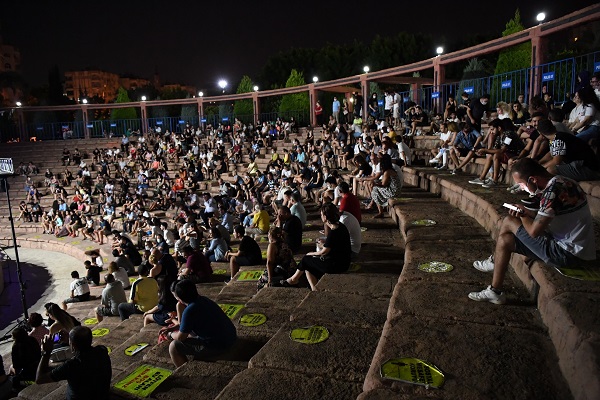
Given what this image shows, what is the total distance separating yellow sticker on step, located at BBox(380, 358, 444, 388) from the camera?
8.61 feet

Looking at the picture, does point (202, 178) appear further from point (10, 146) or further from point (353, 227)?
point (10, 146)

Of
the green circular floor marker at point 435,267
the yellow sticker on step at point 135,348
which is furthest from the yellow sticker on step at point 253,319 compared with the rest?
the green circular floor marker at point 435,267

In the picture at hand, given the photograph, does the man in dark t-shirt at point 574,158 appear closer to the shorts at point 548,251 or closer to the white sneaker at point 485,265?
the white sneaker at point 485,265

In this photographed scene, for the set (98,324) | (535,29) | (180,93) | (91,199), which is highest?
(180,93)

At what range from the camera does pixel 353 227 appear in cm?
608

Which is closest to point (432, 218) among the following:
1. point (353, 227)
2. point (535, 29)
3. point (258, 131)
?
point (353, 227)

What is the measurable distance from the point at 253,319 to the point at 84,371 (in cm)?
171

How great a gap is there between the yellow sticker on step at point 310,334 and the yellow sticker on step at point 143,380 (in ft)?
4.07

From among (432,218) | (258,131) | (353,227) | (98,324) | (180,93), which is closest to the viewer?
(353,227)

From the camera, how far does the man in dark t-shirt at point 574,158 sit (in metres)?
5.04

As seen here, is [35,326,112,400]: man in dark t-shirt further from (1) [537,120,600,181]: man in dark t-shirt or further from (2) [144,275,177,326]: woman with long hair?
(1) [537,120,600,181]: man in dark t-shirt

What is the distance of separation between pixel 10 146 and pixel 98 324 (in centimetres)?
2498

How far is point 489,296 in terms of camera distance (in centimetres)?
357

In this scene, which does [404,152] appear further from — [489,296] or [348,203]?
[489,296]
